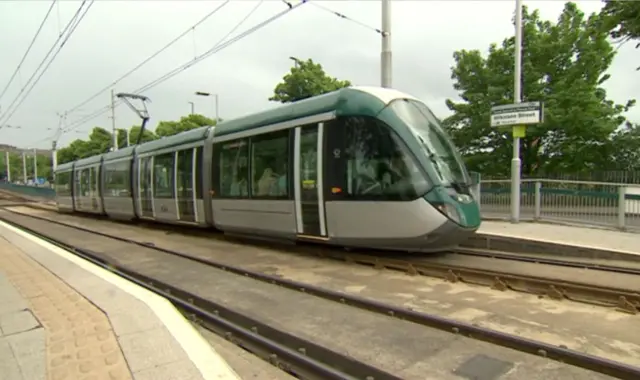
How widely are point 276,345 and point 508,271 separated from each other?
458cm

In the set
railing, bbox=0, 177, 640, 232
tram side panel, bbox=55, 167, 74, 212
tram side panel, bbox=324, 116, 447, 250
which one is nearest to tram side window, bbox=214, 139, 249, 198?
tram side panel, bbox=324, 116, 447, 250

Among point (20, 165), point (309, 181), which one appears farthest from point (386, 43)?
point (20, 165)

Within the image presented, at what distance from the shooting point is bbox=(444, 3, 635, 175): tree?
1770 cm

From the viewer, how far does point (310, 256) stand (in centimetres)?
924

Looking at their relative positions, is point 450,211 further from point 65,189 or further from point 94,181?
point 65,189

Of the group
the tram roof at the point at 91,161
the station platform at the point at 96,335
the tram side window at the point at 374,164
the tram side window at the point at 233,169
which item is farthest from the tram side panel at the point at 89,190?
the tram side window at the point at 374,164

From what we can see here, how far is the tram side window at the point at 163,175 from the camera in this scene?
531 inches

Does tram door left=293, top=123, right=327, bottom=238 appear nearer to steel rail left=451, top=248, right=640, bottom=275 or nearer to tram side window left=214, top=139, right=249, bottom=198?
tram side window left=214, top=139, right=249, bottom=198

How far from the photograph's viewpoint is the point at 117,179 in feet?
59.3

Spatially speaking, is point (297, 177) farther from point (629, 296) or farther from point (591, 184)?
point (591, 184)

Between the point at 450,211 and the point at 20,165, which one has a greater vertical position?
the point at 20,165

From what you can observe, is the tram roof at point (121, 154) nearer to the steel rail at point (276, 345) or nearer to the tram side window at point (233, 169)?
the tram side window at point (233, 169)

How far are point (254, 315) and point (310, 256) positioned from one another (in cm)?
395

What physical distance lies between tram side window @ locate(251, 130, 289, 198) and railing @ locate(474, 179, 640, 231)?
4566 mm
